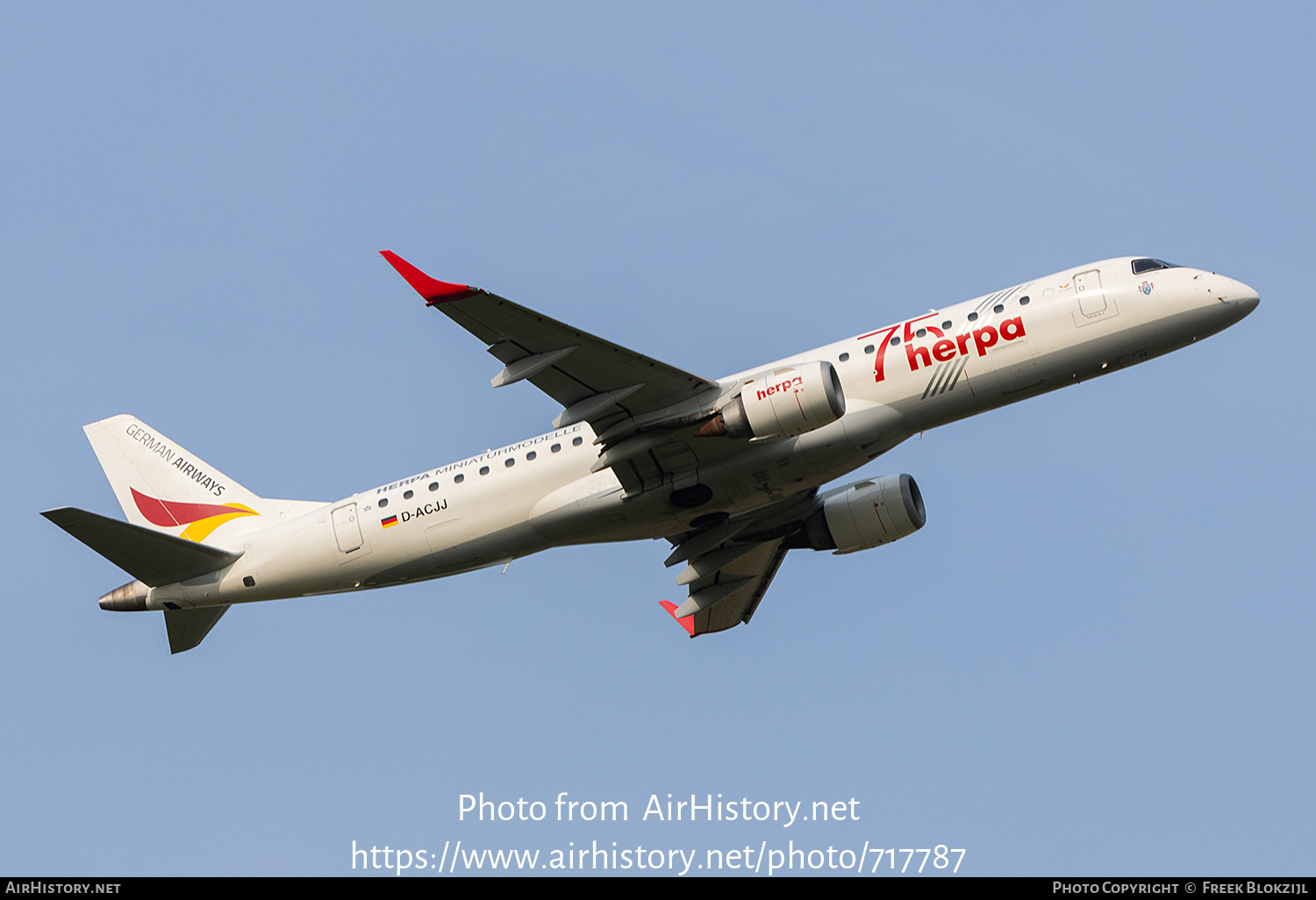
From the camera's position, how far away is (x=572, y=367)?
1307 inches

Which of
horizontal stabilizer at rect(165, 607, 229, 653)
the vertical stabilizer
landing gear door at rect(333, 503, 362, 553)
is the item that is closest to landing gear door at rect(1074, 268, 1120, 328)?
landing gear door at rect(333, 503, 362, 553)

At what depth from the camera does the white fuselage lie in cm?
3409

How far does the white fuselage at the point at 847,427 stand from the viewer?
34.1 m

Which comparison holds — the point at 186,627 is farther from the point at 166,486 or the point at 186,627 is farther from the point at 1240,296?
the point at 1240,296

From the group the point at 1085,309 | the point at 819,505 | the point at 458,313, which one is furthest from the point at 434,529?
the point at 1085,309

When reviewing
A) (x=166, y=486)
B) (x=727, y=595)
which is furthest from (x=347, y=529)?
(x=727, y=595)

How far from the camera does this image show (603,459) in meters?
35.2

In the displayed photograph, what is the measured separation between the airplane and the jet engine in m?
0.05

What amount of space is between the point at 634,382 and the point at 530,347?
10.1 ft

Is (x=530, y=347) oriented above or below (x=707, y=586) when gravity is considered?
above

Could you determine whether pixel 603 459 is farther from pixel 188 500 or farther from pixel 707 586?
pixel 188 500
